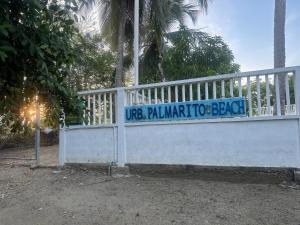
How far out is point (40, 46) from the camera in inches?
94.3

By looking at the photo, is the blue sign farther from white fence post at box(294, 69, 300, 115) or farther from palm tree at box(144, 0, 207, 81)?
palm tree at box(144, 0, 207, 81)

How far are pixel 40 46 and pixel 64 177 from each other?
440 cm

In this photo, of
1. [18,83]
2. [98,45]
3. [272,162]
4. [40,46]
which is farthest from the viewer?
[98,45]

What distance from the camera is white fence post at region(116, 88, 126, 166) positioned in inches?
252

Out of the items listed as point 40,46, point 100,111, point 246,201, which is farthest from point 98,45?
point 40,46

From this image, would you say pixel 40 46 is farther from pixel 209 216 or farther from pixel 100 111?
pixel 100 111

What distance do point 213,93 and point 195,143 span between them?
89 cm

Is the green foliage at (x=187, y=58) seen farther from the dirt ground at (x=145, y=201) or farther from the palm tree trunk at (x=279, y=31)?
the dirt ground at (x=145, y=201)

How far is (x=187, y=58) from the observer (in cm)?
1606

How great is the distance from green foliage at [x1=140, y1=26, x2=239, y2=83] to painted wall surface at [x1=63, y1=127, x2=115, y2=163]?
927 cm

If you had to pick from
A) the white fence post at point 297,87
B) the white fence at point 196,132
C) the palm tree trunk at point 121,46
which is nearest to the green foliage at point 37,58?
the white fence at point 196,132

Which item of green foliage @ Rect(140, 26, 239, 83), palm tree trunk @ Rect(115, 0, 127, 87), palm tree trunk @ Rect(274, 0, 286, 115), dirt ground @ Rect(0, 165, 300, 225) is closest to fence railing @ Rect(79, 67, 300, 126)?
dirt ground @ Rect(0, 165, 300, 225)

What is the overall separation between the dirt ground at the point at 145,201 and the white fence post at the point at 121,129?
14.1 inches

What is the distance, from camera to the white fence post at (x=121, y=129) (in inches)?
252
